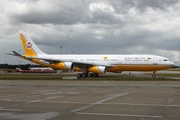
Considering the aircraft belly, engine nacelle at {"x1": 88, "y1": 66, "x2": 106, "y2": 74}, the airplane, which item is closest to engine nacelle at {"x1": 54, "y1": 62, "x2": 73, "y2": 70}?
the airplane

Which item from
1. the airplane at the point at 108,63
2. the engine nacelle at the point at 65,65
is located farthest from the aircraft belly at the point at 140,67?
the engine nacelle at the point at 65,65

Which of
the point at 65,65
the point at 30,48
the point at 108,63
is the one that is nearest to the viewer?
the point at 65,65

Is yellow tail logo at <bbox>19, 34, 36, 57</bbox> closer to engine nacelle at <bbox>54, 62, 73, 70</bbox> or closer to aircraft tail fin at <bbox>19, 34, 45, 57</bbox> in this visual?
aircraft tail fin at <bbox>19, 34, 45, 57</bbox>

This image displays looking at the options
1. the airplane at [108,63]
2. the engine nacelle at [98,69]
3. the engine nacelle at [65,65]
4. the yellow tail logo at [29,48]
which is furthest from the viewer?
the yellow tail logo at [29,48]

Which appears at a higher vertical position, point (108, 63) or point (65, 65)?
point (108, 63)

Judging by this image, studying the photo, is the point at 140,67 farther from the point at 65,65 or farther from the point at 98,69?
the point at 65,65

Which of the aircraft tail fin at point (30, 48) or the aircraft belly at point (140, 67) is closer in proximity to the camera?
the aircraft belly at point (140, 67)

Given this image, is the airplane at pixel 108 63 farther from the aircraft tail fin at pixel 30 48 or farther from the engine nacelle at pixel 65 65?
the aircraft tail fin at pixel 30 48

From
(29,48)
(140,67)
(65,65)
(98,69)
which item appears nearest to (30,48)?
(29,48)

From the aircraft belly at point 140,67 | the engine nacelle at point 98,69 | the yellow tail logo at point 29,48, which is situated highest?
the yellow tail logo at point 29,48

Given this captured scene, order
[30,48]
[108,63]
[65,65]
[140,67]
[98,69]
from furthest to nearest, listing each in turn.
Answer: [30,48] < [108,63] < [140,67] < [65,65] < [98,69]

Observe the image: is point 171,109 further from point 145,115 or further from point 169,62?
point 169,62

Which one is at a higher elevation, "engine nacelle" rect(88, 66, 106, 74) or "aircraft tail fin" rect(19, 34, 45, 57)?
"aircraft tail fin" rect(19, 34, 45, 57)

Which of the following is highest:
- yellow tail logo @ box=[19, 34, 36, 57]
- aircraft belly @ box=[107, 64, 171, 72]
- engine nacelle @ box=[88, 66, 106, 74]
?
yellow tail logo @ box=[19, 34, 36, 57]
